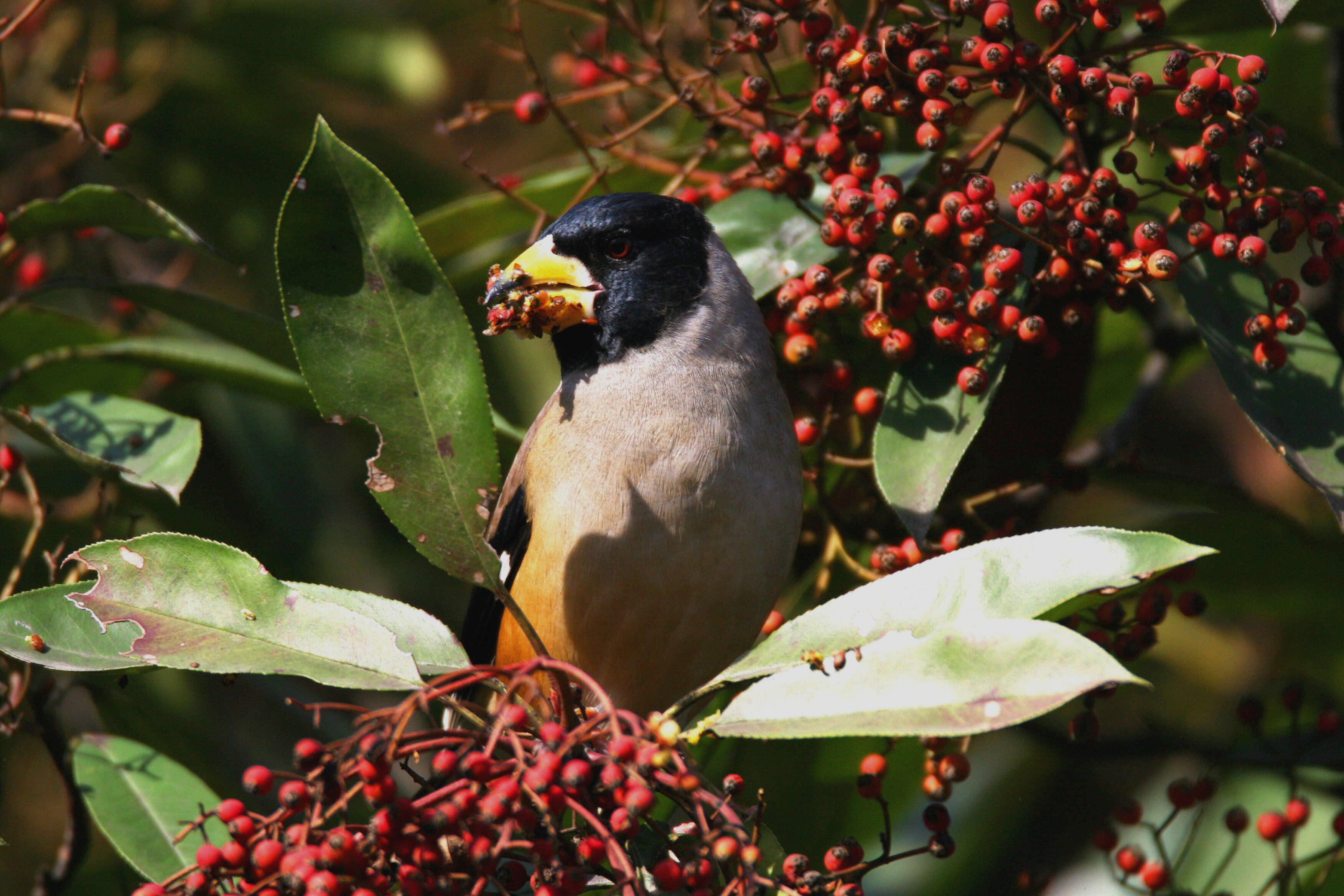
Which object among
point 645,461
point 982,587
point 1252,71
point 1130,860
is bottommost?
point 1130,860

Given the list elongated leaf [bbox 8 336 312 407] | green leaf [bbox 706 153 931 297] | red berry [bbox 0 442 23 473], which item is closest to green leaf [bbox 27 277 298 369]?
elongated leaf [bbox 8 336 312 407]

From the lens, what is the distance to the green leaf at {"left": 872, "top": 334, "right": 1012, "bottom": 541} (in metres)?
2.55

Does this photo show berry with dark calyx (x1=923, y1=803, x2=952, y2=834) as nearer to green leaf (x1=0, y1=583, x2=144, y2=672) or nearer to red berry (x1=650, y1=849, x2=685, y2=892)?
red berry (x1=650, y1=849, x2=685, y2=892)

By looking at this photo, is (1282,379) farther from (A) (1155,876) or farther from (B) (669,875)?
(B) (669,875)

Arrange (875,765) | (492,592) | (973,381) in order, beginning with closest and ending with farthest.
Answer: (973,381) < (875,765) < (492,592)

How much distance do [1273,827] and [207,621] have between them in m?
2.60

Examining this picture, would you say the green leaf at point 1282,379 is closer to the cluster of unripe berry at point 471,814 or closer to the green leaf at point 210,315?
the cluster of unripe berry at point 471,814

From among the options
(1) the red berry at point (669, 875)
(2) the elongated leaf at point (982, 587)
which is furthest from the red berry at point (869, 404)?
(1) the red berry at point (669, 875)

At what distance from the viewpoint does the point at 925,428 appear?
8.89 feet

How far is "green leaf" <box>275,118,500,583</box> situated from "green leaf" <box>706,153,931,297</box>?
879 millimetres

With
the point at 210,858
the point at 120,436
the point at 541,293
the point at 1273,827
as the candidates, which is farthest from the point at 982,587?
the point at 120,436

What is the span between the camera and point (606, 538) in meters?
2.83

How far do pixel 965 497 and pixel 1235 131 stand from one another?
1090mm

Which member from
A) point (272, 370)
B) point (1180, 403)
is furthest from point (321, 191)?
point (1180, 403)
